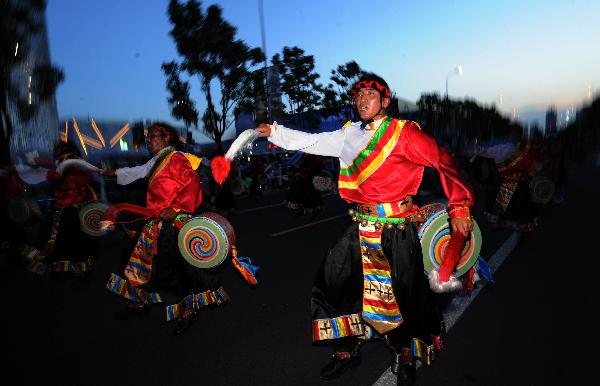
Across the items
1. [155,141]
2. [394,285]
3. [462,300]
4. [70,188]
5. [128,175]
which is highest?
[155,141]

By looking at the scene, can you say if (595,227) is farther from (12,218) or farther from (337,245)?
(12,218)

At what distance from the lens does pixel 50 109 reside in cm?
1714

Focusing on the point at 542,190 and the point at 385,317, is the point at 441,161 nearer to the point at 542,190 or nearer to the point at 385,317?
the point at 385,317

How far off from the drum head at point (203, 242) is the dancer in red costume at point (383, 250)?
3.53ft

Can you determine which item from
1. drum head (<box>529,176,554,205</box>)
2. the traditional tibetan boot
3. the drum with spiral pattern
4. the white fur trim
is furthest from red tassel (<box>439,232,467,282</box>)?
the drum with spiral pattern

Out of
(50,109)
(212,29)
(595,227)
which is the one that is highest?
(212,29)

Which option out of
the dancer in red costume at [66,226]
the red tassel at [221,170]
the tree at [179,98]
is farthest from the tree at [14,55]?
the red tassel at [221,170]

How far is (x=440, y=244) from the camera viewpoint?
9.48 feet

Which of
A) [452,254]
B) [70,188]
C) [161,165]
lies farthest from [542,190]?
[70,188]

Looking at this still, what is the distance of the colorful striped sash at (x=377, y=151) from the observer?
2.80 meters

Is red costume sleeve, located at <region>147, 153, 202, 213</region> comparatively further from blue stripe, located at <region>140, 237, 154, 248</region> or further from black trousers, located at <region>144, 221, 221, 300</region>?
blue stripe, located at <region>140, 237, 154, 248</region>

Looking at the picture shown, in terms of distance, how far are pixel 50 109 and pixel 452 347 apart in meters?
18.4

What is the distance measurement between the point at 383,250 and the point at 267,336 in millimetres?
1474

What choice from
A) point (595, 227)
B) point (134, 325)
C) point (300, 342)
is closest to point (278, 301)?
point (300, 342)
